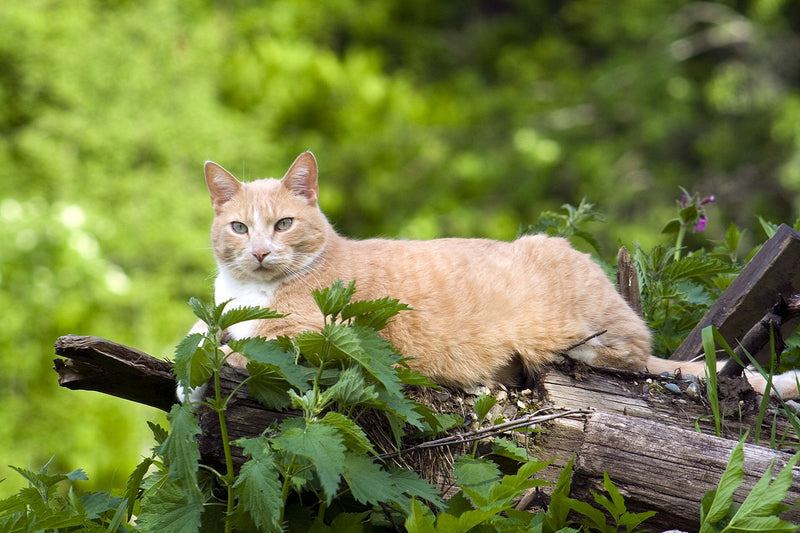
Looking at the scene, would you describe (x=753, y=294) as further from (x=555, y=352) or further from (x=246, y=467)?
(x=246, y=467)

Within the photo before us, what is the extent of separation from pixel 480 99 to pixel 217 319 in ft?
21.9

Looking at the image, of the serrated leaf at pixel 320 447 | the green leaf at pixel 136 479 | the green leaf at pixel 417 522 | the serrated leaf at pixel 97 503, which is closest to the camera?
the serrated leaf at pixel 320 447

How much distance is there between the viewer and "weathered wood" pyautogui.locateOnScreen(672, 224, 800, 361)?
228 centimetres

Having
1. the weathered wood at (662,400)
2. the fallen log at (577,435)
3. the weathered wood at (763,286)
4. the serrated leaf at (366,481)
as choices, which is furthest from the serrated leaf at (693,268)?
the serrated leaf at (366,481)

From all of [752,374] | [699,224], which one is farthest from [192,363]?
[699,224]

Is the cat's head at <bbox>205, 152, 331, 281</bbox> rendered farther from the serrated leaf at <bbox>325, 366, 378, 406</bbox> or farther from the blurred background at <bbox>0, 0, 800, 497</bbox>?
the blurred background at <bbox>0, 0, 800, 497</bbox>

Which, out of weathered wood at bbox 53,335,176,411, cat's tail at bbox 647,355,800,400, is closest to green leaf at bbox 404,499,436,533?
weathered wood at bbox 53,335,176,411

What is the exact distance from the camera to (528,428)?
188 centimetres

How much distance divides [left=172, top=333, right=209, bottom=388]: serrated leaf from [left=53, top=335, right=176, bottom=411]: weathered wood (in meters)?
0.19

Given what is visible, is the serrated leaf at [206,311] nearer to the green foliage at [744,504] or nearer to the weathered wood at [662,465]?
the weathered wood at [662,465]

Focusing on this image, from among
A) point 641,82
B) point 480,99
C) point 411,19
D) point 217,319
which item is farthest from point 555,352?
point 411,19

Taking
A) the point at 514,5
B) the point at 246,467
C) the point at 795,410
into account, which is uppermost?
the point at 514,5

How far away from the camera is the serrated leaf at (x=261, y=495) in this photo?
1.46 m

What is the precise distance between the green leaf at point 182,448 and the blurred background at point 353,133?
4.68 m
